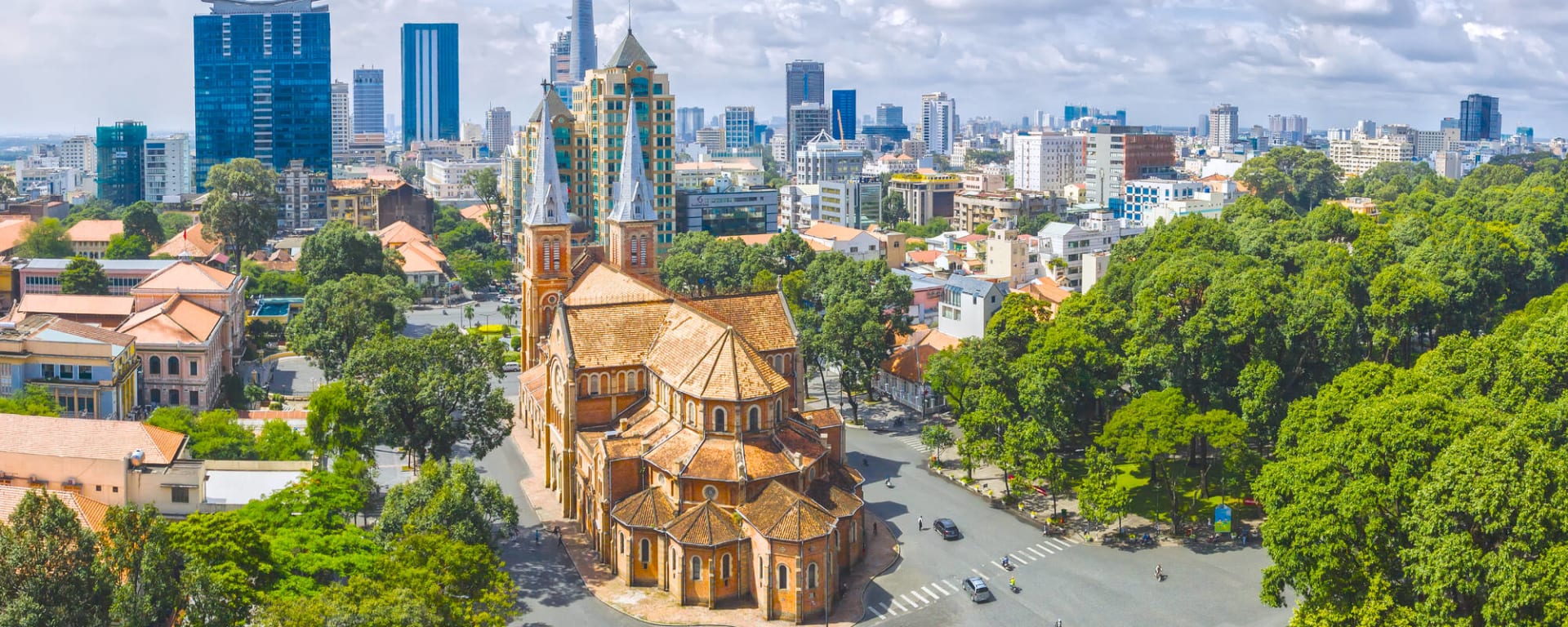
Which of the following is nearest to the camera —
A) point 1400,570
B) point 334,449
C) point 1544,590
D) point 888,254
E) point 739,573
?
point 1544,590

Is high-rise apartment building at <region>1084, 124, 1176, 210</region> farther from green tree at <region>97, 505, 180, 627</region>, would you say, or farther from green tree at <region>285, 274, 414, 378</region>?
green tree at <region>97, 505, 180, 627</region>

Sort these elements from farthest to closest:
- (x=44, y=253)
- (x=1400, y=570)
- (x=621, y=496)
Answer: (x=44, y=253), (x=621, y=496), (x=1400, y=570)

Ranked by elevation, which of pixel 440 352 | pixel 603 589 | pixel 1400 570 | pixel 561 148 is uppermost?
pixel 561 148

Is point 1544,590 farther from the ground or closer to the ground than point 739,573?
farther from the ground

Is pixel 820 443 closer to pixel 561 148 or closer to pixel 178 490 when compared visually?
pixel 178 490

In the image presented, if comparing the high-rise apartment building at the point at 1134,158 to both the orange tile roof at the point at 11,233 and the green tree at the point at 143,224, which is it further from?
the orange tile roof at the point at 11,233

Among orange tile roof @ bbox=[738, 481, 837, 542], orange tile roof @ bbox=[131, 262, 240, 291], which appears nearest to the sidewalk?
orange tile roof @ bbox=[738, 481, 837, 542]

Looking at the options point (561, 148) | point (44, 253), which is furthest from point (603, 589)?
point (44, 253)

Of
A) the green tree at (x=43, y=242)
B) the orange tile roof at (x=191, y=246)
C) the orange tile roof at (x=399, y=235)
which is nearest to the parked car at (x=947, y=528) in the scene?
the orange tile roof at (x=399, y=235)
